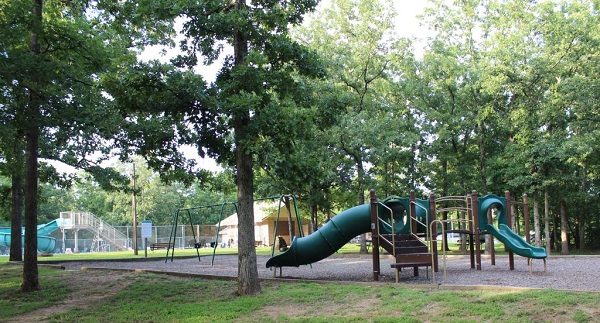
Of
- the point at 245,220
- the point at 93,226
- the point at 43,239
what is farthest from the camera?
the point at 93,226

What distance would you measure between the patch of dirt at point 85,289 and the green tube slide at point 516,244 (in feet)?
30.0

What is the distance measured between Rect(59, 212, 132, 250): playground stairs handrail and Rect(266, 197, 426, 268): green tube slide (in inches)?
1365

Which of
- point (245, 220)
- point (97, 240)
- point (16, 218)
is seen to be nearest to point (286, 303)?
point (245, 220)

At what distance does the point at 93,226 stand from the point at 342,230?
36481mm

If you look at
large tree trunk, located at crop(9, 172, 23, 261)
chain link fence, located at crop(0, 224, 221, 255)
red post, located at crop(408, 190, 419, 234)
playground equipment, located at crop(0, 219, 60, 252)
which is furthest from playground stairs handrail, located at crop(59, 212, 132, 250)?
red post, located at crop(408, 190, 419, 234)

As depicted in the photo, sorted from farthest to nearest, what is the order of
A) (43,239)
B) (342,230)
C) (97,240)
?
(97,240) → (43,239) → (342,230)

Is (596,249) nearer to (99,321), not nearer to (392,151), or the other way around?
(392,151)

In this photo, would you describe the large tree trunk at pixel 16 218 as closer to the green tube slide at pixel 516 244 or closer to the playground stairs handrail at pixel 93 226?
the green tube slide at pixel 516 244

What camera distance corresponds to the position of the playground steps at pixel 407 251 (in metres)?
11.5

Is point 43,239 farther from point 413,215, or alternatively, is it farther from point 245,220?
point 413,215

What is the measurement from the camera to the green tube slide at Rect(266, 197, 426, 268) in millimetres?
13047

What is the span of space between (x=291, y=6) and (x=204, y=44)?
77.5 inches

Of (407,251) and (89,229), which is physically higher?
(89,229)

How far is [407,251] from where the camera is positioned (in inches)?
488
